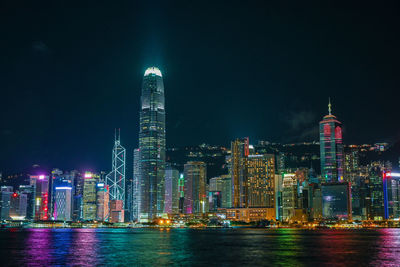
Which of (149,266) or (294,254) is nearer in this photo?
(149,266)

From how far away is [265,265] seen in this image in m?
70.7

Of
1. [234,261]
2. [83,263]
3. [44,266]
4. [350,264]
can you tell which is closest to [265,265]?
[234,261]

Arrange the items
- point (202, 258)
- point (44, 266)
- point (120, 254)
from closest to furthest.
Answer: point (44, 266), point (202, 258), point (120, 254)

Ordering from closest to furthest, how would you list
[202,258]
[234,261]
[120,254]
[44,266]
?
[44,266] → [234,261] → [202,258] → [120,254]

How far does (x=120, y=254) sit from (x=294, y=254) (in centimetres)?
3177

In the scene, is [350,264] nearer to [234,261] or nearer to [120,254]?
[234,261]

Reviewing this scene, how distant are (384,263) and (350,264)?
231 inches

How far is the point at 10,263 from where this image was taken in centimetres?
7150

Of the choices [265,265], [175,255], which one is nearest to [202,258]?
[175,255]

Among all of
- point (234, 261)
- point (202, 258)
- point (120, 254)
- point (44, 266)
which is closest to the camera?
point (44, 266)

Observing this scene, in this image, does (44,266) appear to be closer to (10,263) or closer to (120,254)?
(10,263)

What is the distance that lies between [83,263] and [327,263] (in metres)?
36.2

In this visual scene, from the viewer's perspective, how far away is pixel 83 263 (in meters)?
70.6

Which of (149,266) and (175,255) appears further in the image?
(175,255)
